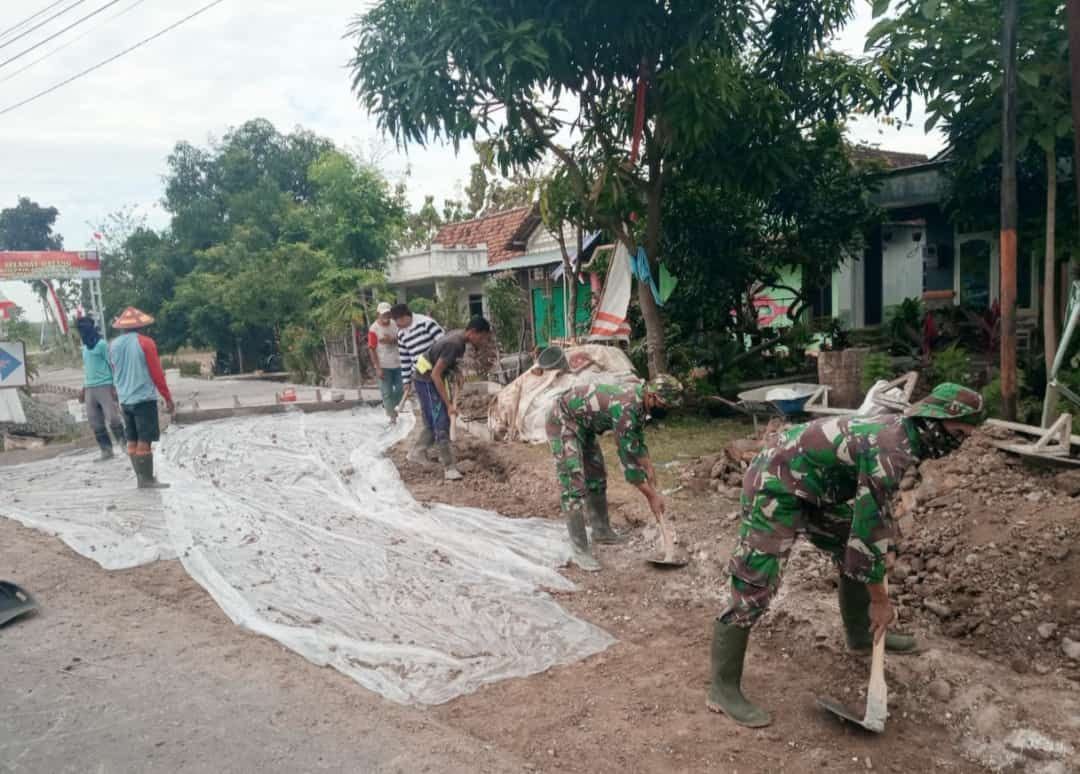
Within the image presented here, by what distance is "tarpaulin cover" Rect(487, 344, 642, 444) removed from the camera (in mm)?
8992

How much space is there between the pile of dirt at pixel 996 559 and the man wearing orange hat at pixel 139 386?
6265mm

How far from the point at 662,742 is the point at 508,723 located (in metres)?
0.62

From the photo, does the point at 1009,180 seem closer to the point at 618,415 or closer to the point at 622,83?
the point at 618,415

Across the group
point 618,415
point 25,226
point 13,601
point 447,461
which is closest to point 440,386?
point 447,461

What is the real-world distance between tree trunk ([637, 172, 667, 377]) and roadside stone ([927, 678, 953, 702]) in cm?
586

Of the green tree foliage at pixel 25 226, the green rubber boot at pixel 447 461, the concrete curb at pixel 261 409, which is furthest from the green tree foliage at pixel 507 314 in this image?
the green tree foliage at pixel 25 226

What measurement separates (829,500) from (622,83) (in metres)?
7.07

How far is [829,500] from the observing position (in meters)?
3.15

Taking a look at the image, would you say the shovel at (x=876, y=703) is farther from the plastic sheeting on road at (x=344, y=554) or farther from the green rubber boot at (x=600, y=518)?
the green rubber boot at (x=600, y=518)

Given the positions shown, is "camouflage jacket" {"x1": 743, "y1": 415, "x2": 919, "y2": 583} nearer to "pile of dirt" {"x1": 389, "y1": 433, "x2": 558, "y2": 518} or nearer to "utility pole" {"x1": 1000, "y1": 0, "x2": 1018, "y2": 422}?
"utility pole" {"x1": 1000, "y1": 0, "x2": 1018, "y2": 422}

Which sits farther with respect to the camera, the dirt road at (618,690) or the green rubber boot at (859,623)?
the green rubber boot at (859,623)

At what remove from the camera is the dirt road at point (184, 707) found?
2.95 m

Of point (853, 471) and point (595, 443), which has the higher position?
point (853, 471)

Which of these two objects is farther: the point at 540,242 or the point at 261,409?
the point at 540,242
